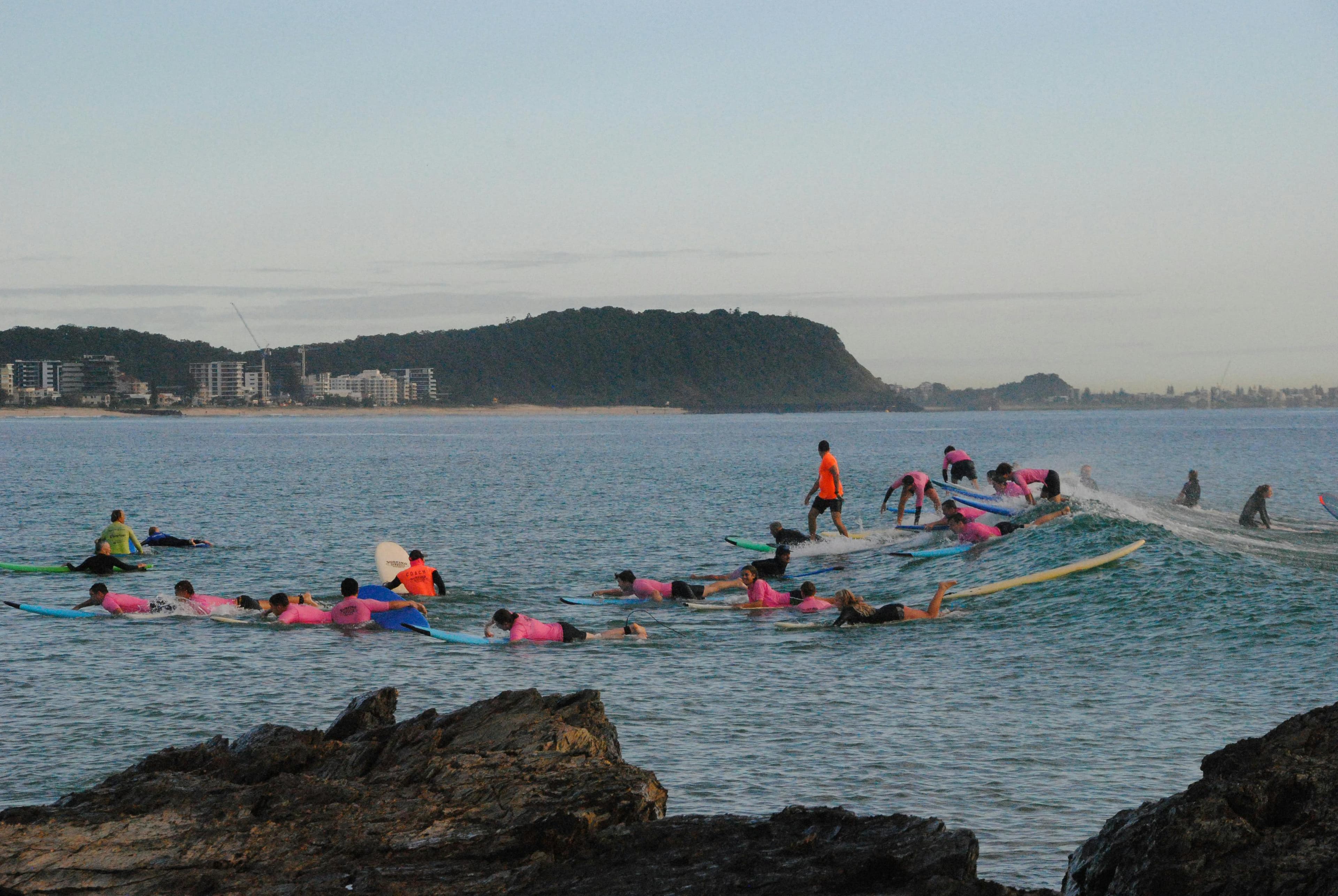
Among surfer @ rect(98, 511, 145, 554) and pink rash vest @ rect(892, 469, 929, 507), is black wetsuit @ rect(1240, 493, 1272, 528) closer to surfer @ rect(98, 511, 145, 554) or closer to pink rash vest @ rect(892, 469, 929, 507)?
pink rash vest @ rect(892, 469, 929, 507)

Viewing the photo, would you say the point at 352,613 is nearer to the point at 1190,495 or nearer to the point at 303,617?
the point at 303,617

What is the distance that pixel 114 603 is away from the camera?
22688 mm

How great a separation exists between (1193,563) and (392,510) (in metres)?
35.2

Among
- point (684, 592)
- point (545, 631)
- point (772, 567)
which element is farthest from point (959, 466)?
point (545, 631)

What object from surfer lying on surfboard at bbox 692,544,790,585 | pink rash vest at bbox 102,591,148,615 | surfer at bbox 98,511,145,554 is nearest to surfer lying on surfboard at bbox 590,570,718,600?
surfer lying on surfboard at bbox 692,544,790,585

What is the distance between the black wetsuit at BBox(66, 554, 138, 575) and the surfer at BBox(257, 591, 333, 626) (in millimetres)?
9027

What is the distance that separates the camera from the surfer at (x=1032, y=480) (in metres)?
33.9

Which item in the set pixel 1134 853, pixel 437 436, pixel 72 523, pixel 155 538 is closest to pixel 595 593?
pixel 155 538

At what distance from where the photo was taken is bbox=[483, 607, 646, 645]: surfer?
19.8m

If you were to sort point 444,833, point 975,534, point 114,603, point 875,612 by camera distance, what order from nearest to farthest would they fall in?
point 444,833
point 875,612
point 114,603
point 975,534

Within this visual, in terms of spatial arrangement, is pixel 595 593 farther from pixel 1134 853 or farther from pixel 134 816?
pixel 1134 853

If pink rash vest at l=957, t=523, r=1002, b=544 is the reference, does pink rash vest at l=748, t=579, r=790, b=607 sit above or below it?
below

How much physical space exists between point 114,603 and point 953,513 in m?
19.1

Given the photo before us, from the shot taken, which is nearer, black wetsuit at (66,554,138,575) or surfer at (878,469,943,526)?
black wetsuit at (66,554,138,575)
